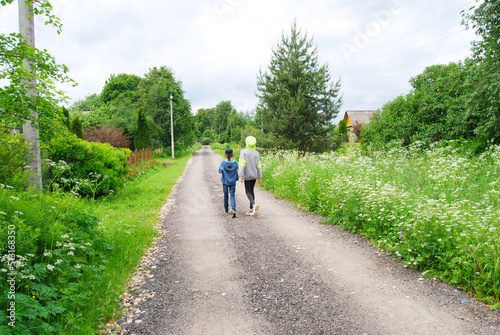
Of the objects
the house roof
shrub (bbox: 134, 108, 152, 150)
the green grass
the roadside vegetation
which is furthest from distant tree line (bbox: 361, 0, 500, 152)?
the house roof

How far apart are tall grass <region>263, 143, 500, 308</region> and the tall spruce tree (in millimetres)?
11117

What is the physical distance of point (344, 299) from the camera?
3621 millimetres

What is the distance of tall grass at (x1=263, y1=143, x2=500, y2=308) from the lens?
3.73 m

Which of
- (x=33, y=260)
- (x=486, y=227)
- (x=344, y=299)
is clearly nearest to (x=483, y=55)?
(x=486, y=227)

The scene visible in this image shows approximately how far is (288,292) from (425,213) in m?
2.39

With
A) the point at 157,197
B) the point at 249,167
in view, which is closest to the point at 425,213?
the point at 249,167

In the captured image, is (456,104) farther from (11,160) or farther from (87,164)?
(11,160)

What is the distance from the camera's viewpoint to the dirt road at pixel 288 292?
10.2 feet

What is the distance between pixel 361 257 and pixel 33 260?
466 cm

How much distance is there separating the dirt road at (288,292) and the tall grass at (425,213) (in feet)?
0.97

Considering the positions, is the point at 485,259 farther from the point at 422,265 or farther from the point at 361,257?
the point at 361,257

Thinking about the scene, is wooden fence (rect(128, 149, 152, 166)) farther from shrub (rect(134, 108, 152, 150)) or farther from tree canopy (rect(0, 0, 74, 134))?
tree canopy (rect(0, 0, 74, 134))

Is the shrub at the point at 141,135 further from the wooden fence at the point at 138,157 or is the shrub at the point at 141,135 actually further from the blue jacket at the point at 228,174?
the blue jacket at the point at 228,174

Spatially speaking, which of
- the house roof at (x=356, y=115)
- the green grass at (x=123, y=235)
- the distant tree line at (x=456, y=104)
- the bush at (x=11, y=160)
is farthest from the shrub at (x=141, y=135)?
the house roof at (x=356, y=115)
